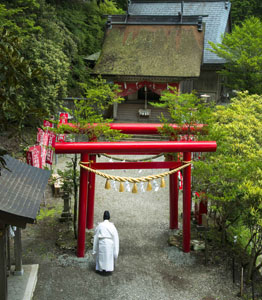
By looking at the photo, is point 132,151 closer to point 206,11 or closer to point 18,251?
point 18,251

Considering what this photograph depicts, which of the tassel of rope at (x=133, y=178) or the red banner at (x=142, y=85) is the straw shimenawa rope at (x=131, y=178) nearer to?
the tassel of rope at (x=133, y=178)

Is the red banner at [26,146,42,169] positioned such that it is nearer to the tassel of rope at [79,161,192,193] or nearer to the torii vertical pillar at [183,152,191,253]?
the tassel of rope at [79,161,192,193]

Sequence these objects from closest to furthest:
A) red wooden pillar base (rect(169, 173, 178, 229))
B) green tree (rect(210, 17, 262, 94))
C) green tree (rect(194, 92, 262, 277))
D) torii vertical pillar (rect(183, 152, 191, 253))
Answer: green tree (rect(194, 92, 262, 277)) → torii vertical pillar (rect(183, 152, 191, 253)) → red wooden pillar base (rect(169, 173, 178, 229)) → green tree (rect(210, 17, 262, 94))

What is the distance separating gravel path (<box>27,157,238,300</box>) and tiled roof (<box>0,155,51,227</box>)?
2043 millimetres

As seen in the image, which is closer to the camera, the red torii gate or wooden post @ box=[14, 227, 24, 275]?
wooden post @ box=[14, 227, 24, 275]

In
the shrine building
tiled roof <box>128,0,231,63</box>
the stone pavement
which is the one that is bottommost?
the stone pavement

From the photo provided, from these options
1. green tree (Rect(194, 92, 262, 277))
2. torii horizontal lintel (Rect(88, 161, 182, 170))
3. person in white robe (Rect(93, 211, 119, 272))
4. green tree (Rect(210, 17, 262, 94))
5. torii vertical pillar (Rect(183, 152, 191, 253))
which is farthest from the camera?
green tree (Rect(210, 17, 262, 94))

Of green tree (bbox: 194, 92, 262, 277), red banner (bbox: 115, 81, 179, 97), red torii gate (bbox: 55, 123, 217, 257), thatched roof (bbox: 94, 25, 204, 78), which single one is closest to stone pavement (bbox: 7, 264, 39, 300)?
red torii gate (bbox: 55, 123, 217, 257)

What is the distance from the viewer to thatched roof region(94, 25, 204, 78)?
19.5 metres

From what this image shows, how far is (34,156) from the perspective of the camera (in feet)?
35.2

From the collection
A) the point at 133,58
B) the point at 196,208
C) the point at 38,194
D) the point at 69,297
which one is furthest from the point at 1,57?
the point at 133,58

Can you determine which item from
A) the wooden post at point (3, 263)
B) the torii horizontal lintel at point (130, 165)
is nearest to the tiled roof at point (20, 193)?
the wooden post at point (3, 263)

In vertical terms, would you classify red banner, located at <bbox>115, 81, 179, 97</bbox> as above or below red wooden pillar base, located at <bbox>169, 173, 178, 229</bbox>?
above

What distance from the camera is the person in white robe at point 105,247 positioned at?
7719mm
